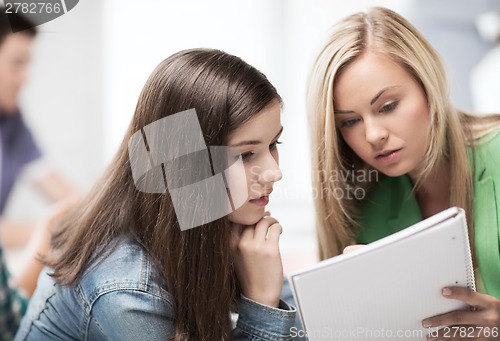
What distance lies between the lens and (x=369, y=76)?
726 millimetres

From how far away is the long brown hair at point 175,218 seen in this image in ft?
2.17

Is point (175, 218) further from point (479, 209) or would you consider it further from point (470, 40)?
point (470, 40)

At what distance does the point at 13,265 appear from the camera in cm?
135

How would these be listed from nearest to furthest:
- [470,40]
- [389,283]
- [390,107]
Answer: [389,283] < [390,107] < [470,40]

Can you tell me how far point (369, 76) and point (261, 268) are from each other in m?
Result: 0.30

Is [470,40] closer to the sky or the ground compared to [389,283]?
closer to the sky

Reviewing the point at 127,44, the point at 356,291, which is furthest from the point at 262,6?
the point at 356,291

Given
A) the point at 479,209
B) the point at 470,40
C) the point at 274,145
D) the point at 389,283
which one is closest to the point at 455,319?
the point at 389,283

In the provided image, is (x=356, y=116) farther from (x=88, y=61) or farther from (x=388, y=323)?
(x=88, y=61)

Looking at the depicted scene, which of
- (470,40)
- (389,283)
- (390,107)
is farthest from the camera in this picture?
(470,40)

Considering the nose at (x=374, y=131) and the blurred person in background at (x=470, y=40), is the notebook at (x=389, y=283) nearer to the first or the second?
the nose at (x=374, y=131)

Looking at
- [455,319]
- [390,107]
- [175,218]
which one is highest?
[390,107]

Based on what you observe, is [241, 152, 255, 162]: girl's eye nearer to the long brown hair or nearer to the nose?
the long brown hair

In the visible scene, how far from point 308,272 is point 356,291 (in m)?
0.07
